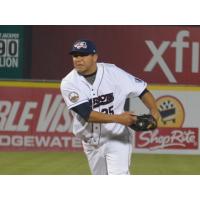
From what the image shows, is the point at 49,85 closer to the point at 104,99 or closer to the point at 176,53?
the point at 176,53

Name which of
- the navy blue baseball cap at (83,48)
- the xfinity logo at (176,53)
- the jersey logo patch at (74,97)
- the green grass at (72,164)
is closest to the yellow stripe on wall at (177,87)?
the xfinity logo at (176,53)

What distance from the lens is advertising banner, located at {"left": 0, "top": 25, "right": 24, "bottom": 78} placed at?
50.1 ft

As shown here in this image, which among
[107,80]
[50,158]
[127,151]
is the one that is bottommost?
[50,158]

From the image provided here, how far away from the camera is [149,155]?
1343cm

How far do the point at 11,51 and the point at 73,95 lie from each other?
8862 mm

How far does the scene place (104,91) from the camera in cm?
687

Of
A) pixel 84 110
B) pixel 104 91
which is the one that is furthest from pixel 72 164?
pixel 84 110

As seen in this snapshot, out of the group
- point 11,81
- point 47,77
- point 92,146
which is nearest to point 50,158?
point 11,81

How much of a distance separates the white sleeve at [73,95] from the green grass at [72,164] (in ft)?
13.4

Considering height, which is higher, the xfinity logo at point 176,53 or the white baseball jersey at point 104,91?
the xfinity logo at point 176,53

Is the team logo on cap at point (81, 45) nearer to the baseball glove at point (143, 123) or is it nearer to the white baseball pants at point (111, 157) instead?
the baseball glove at point (143, 123)

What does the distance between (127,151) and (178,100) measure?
7.37 metres

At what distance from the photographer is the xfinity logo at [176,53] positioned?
15139 millimetres
